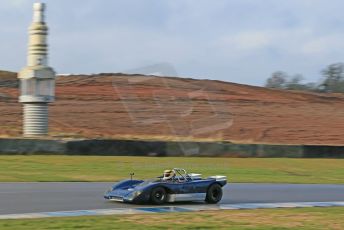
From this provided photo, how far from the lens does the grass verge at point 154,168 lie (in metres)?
22.9

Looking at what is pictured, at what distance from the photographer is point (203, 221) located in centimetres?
1234

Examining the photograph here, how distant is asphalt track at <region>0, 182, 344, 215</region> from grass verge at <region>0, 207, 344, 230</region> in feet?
4.93

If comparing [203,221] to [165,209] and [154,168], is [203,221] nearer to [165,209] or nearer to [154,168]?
[165,209]

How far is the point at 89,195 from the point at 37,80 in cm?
1932

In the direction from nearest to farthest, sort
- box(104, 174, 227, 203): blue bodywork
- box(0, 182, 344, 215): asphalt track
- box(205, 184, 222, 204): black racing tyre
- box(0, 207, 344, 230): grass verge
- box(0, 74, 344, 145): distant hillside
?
box(0, 207, 344, 230): grass verge < box(0, 182, 344, 215): asphalt track < box(104, 174, 227, 203): blue bodywork < box(205, 184, 222, 204): black racing tyre < box(0, 74, 344, 145): distant hillside

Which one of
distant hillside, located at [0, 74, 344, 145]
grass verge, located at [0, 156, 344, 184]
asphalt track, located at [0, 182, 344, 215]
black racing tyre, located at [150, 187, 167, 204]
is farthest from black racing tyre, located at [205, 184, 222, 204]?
distant hillside, located at [0, 74, 344, 145]

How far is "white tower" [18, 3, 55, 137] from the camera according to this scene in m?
34.6

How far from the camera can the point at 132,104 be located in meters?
52.9

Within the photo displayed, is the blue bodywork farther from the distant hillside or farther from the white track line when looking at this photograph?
the distant hillside

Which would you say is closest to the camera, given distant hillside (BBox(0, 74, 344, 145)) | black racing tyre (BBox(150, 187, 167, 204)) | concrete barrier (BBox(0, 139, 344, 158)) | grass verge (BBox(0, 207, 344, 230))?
grass verge (BBox(0, 207, 344, 230))

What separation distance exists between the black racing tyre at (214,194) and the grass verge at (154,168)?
258 inches

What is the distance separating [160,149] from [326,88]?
52025 mm

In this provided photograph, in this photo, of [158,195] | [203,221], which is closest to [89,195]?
[158,195]

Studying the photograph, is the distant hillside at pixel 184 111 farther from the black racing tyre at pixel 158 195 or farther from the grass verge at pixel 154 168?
the black racing tyre at pixel 158 195
